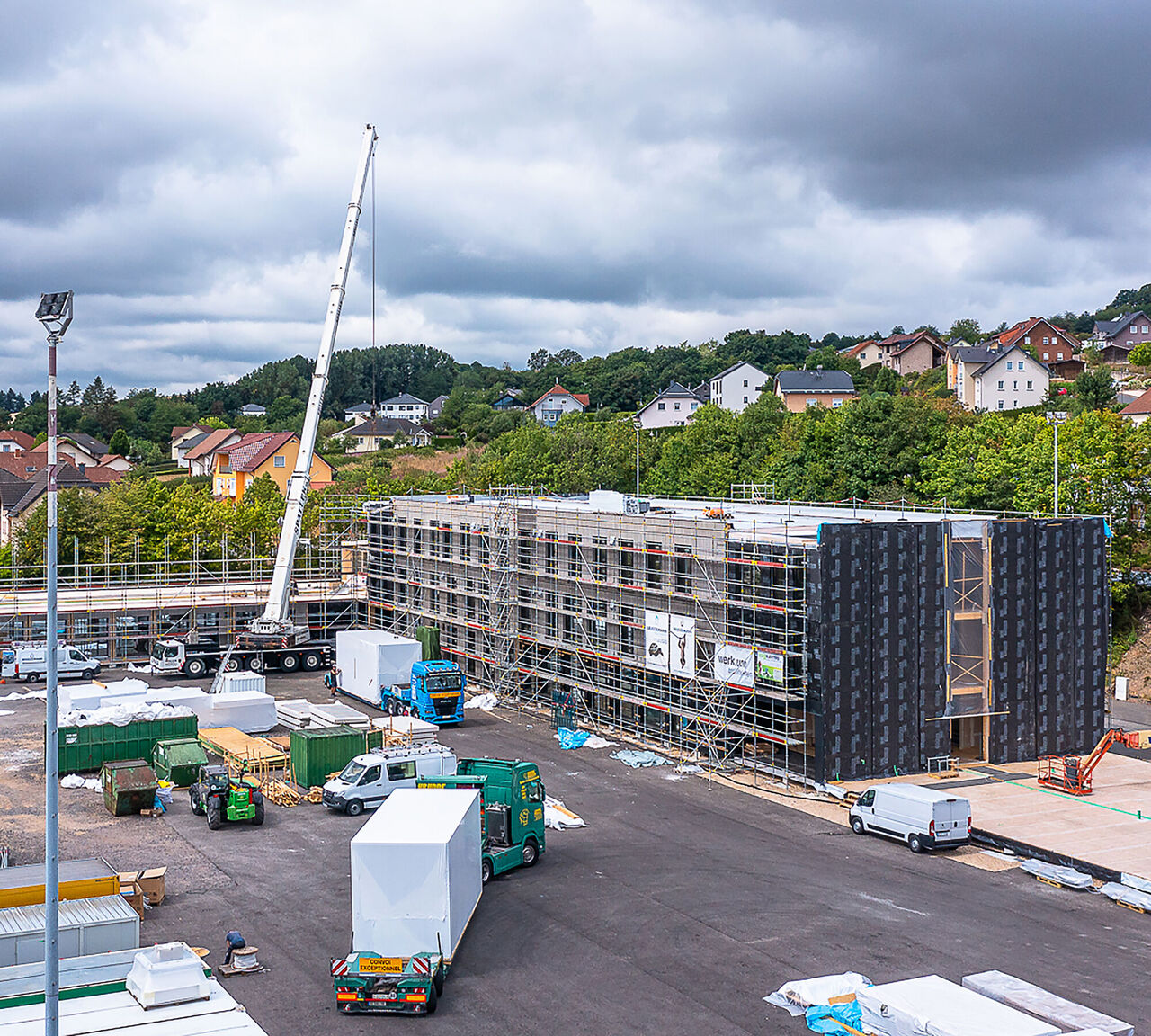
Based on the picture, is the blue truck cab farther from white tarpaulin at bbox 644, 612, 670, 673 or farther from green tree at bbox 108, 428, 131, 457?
green tree at bbox 108, 428, 131, 457

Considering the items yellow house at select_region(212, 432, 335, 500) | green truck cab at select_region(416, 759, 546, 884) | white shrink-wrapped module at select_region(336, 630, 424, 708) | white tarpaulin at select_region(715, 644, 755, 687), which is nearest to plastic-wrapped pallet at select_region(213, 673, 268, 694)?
white shrink-wrapped module at select_region(336, 630, 424, 708)

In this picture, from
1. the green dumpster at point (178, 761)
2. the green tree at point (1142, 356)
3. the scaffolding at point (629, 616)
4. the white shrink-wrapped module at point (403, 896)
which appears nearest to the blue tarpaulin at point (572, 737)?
the scaffolding at point (629, 616)

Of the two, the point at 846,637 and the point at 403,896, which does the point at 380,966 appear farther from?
the point at 846,637

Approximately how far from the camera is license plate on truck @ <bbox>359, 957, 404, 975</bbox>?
19.7 meters

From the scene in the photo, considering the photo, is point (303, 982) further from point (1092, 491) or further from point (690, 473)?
point (690, 473)

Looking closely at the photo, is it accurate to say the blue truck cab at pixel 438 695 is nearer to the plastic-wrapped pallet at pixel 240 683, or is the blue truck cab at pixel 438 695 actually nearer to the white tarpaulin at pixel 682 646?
the plastic-wrapped pallet at pixel 240 683

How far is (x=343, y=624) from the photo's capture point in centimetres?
6344

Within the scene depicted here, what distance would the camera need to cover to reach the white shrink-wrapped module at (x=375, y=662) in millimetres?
46656

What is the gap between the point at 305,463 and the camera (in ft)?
188

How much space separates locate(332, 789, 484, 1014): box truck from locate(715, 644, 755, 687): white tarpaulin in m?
15.7

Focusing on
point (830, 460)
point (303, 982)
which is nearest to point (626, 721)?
point (303, 982)

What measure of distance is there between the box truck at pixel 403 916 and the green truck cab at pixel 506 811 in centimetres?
460

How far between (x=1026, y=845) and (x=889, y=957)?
8514 millimetres

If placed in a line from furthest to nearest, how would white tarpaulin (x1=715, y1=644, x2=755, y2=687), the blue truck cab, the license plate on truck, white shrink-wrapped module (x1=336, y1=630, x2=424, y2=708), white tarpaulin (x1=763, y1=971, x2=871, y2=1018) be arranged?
1. white shrink-wrapped module (x1=336, y1=630, x2=424, y2=708)
2. the blue truck cab
3. white tarpaulin (x1=715, y1=644, x2=755, y2=687)
4. the license plate on truck
5. white tarpaulin (x1=763, y1=971, x2=871, y2=1018)
